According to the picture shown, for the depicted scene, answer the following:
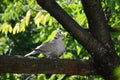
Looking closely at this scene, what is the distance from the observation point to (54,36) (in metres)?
5.35

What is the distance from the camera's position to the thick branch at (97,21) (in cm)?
394

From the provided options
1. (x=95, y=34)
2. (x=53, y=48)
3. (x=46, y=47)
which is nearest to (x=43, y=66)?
(x=95, y=34)

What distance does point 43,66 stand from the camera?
370 centimetres

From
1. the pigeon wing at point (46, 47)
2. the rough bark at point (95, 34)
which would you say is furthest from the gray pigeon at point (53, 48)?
the rough bark at point (95, 34)

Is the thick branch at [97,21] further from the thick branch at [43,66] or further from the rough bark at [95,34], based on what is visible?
the thick branch at [43,66]

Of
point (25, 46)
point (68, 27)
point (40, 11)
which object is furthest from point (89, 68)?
point (25, 46)

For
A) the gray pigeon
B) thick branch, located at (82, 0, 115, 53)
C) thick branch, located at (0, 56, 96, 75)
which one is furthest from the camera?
the gray pigeon

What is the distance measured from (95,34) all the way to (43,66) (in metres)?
0.60

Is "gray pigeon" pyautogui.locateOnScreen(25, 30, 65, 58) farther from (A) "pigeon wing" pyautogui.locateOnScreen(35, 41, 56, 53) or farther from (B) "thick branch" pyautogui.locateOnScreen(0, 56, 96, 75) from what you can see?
(B) "thick branch" pyautogui.locateOnScreen(0, 56, 96, 75)

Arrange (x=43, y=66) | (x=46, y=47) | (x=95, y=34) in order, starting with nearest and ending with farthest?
(x=43, y=66) < (x=95, y=34) < (x=46, y=47)

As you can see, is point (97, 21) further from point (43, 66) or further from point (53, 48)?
point (53, 48)

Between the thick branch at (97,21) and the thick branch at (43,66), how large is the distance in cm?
Answer: 27

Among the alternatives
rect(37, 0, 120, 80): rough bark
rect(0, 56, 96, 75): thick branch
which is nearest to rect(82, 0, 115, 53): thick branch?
rect(37, 0, 120, 80): rough bark

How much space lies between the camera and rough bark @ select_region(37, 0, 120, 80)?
12.5ft
